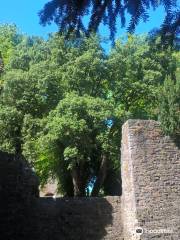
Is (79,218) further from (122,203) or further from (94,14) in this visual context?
(94,14)

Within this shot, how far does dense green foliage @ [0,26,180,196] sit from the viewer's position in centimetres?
1788

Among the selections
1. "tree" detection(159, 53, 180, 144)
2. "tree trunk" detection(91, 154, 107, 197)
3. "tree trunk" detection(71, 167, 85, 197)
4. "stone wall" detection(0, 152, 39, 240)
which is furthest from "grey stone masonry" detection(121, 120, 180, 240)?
"tree trunk" detection(91, 154, 107, 197)

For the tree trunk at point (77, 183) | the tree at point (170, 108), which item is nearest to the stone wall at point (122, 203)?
the tree at point (170, 108)

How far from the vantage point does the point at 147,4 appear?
10.5 feet

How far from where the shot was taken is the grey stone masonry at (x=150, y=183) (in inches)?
504

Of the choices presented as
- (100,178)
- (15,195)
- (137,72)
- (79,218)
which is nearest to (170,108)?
(79,218)

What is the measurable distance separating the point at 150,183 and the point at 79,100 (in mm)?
5596

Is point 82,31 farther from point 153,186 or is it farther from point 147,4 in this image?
point 153,186

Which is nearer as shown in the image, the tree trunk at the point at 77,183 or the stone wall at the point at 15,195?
the stone wall at the point at 15,195

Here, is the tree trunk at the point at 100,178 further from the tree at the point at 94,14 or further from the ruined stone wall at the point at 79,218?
the tree at the point at 94,14

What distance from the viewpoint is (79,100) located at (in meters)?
17.8

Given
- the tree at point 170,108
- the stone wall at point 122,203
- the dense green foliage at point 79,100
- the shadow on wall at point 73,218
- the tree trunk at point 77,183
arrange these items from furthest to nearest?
the tree trunk at point 77,183 < the dense green foliage at point 79,100 < the shadow on wall at point 73,218 < the tree at point 170,108 < the stone wall at point 122,203

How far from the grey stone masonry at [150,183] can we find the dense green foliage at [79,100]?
393cm

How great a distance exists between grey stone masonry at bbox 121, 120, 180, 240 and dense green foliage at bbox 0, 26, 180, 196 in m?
3.93
